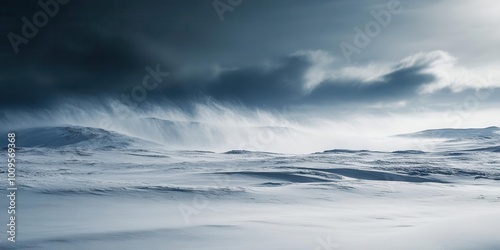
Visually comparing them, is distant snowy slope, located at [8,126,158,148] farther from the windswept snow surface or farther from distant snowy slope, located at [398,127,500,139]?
distant snowy slope, located at [398,127,500,139]

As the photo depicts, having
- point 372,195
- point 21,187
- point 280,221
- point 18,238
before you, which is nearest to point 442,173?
point 372,195

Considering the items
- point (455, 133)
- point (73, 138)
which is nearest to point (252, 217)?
point (73, 138)

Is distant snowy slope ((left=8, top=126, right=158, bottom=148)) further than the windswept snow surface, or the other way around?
distant snowy slope ((left=8, top=126, right=158, bottom=148))

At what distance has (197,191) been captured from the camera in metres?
12.6

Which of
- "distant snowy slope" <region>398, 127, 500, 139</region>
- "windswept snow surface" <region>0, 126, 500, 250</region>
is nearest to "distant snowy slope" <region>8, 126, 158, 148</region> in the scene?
"windswept snow surface" <region>0, 126, 500, 250</region>

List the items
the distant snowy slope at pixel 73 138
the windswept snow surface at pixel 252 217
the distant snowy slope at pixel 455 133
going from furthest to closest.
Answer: the distant snowy slope at pixel 455 133, the distant snowy slope at pixel 73 138, the windswept snow surface at pixel 252 217

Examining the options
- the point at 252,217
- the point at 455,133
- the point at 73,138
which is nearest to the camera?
the point at 252,217

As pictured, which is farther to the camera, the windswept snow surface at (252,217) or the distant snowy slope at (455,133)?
the distant snowy slope at (455,133)

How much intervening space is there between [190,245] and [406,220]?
4.60 meters

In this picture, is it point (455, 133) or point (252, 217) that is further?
point (455, 133)

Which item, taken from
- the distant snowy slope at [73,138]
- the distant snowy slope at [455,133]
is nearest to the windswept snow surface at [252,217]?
the distant snowy slope at [73,138]

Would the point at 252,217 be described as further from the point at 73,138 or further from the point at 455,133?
the point at 455,133

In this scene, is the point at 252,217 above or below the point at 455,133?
below

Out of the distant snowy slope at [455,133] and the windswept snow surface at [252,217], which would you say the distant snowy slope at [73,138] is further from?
the distant snowy slope at [455,133]
